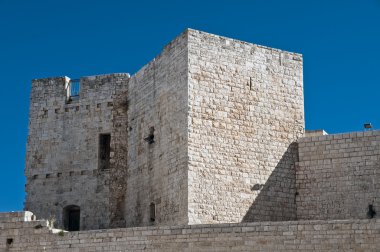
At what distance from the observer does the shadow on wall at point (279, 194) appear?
22.0 metres

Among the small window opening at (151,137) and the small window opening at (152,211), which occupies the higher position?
the small window opening at (151,137)

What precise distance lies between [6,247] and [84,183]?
4651 millimetres

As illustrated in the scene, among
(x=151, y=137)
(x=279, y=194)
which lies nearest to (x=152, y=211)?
(x=151, y=137)

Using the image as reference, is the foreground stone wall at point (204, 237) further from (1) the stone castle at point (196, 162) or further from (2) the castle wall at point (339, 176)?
(2) the castle wall at point (339, 176)

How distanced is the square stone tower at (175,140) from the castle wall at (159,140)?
0.10ft

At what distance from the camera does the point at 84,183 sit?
81.9ft

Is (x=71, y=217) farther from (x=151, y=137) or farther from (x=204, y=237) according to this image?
(x=204, y=237)

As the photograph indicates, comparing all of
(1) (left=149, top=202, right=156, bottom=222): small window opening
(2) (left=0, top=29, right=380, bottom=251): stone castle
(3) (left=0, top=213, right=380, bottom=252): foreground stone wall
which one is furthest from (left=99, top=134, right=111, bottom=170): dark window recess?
(3) (left=0, top=213, right=380, bottom=252): foreground stone wall

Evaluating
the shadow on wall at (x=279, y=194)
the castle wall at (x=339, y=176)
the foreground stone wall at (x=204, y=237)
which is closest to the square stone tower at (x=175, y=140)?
the shadow on wall at (x=279, y=194)

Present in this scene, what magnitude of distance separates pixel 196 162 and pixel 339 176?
12.3ft

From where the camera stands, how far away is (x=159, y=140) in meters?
22.7

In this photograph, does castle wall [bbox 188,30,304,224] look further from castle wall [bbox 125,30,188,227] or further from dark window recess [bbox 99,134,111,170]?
dark window recess [bbox 99,134,111,170]

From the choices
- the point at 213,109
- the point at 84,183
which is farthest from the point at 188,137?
the point at 84,183

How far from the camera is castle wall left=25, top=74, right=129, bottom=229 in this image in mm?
24828
